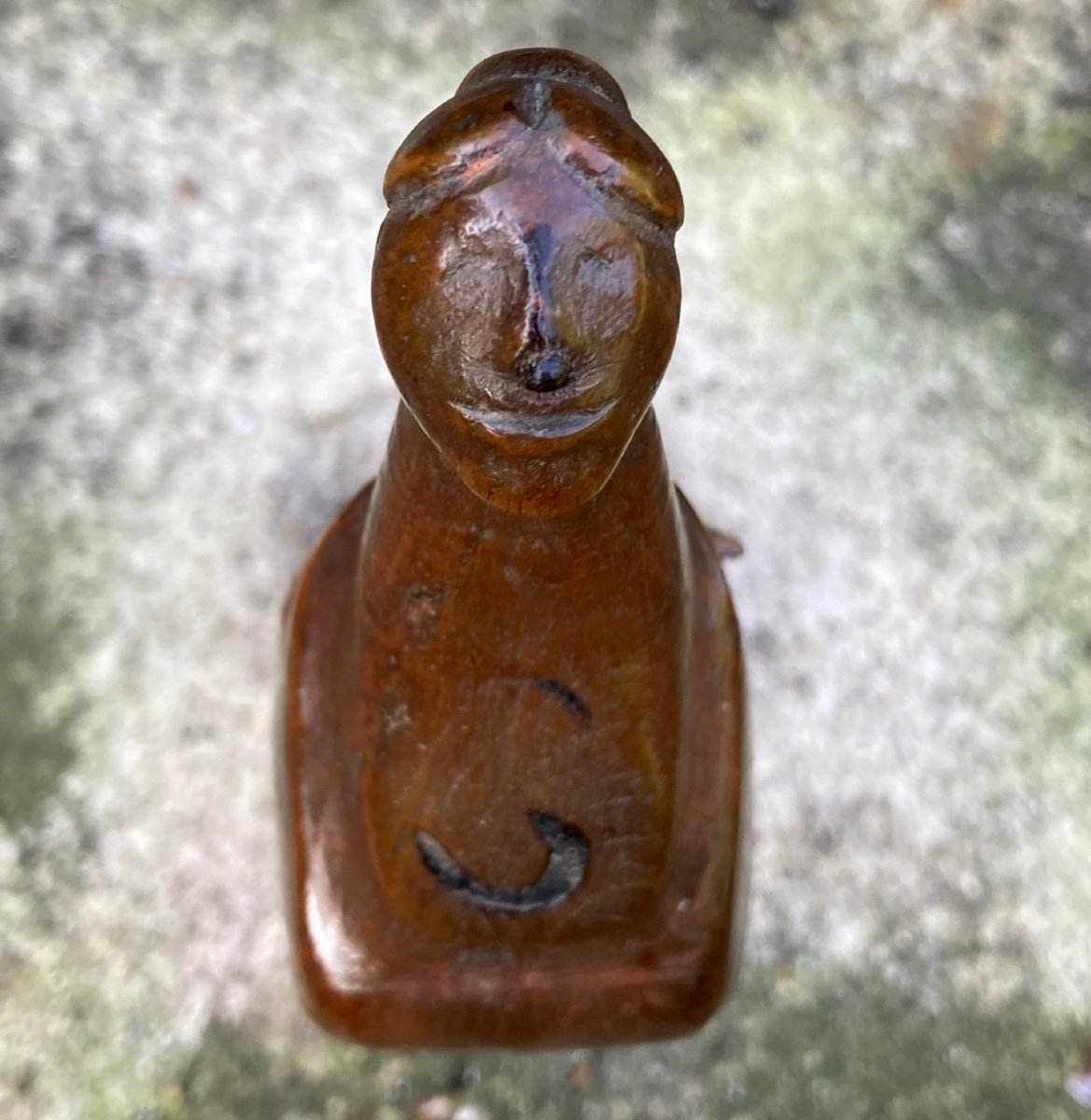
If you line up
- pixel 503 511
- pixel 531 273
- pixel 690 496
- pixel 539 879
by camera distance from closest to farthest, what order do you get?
pixel 531 273 < pixel 503 511 < pixel 539 879 < pixel 690 496

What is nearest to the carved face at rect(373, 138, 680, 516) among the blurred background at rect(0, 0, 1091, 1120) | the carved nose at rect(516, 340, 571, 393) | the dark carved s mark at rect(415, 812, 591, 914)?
the carved nose at rect(516, 340, 571, 393)

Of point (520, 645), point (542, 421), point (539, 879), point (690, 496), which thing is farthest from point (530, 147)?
point (690, 496)

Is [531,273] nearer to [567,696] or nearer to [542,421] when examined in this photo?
[542,421]

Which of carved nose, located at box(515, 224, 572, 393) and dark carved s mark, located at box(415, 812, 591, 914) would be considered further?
dark carved s mark, located at box(415, 812, 591, 914)

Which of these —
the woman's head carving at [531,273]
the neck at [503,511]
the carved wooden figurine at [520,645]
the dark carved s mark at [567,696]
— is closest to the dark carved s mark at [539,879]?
the carved wooden figurine at [520,645]

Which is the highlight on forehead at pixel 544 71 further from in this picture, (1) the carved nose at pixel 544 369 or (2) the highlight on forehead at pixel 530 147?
(1) the carved nose at pixel 544 369

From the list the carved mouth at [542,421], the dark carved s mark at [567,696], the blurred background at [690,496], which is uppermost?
the carved mouth at [542,421]

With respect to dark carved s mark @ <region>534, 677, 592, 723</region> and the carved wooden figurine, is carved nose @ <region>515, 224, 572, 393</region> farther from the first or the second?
dark carved s mark @ <region>534, 677, 592, 723</region>
